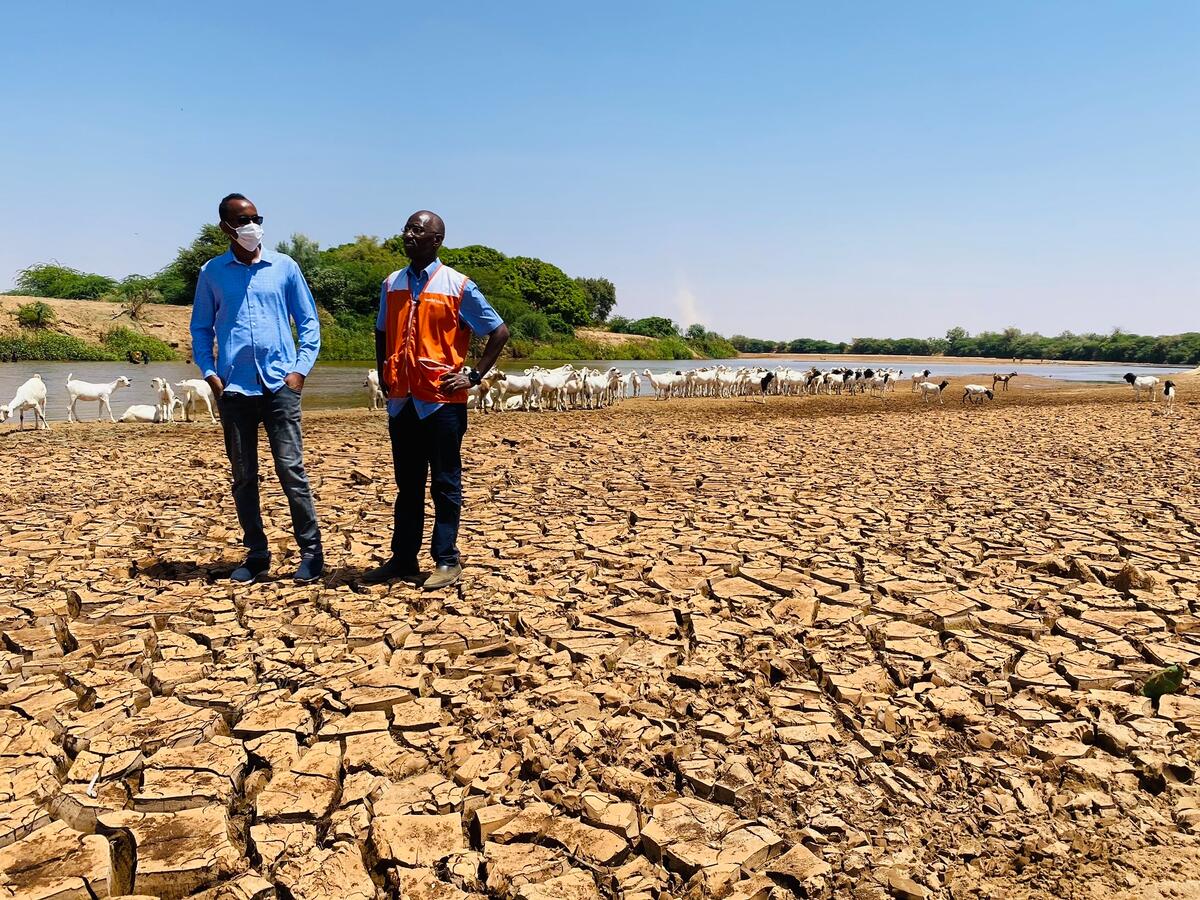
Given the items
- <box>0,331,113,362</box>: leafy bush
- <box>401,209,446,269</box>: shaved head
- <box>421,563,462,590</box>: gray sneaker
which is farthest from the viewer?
<box>0,331,113,362</box>: leafy bush

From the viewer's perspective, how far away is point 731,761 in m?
2.63

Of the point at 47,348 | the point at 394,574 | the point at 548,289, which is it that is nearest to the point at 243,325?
the point at 394,574

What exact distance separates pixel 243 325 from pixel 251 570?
57.0 inches

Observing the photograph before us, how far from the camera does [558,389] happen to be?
18.4m

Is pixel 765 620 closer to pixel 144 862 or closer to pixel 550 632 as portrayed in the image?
pixel 550 632

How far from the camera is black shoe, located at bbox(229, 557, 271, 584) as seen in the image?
4.42 metres

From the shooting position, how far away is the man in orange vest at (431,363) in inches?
159

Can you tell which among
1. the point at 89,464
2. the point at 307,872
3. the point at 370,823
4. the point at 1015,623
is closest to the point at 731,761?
the point at 370,823

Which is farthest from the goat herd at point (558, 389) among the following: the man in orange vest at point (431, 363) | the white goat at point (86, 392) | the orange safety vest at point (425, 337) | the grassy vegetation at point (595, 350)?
the grassy vegetation at point (595, 350)

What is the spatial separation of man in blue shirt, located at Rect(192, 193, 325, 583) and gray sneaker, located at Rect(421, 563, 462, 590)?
30.3 inches

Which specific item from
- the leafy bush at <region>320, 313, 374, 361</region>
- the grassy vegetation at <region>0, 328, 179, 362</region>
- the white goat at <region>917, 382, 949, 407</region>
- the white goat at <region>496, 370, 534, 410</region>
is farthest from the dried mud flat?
the leafy bush at <region>320, 313, 374, 361</region>

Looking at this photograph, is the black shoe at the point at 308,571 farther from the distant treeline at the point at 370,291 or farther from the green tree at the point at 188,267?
the green tree at the point at 188,267

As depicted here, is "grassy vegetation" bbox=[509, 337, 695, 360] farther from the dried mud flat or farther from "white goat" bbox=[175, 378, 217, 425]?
the dried mud flat

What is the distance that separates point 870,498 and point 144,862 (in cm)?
624
